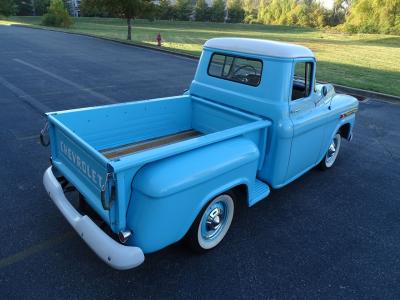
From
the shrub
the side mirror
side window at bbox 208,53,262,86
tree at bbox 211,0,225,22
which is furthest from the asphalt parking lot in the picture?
tree at bbox 211,0,225,22

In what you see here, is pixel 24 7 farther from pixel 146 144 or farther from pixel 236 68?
pixel 236 68

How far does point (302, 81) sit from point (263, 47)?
73 cm

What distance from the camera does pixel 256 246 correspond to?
142 inches

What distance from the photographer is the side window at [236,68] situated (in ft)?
13.5

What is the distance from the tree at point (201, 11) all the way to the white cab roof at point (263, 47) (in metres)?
86.2

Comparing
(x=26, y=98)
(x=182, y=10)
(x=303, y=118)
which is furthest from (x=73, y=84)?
(x=182, y=10)

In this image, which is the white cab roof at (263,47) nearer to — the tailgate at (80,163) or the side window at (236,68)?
the side window at (236,68)

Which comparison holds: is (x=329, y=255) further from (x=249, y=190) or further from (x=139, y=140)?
(x=139, y=140)

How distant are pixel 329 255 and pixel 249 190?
3.73 ft

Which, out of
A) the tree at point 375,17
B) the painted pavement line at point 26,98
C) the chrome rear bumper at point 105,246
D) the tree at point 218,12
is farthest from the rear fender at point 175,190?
the tree at point 218,12

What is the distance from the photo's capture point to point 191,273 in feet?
10.4

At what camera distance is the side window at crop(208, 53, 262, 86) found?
4117mm

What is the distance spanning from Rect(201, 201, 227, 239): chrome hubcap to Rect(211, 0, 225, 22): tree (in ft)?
292

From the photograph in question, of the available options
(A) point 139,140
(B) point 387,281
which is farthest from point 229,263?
(A) point 139,140
